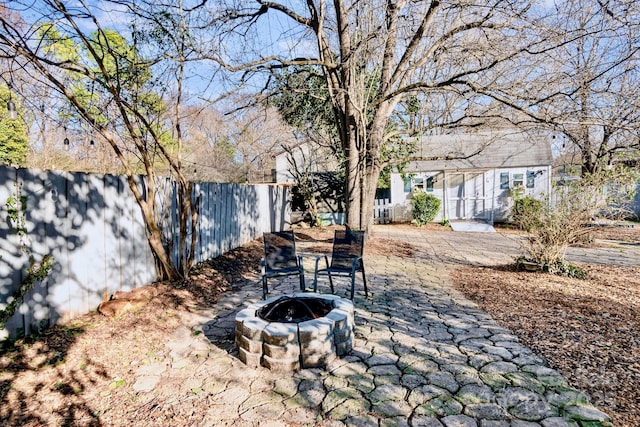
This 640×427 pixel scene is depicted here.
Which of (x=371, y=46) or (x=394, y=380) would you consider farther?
(x=371, y=46)

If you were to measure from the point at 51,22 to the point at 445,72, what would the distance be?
9.00m

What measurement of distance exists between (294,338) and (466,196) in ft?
52.6

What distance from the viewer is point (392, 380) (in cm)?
288

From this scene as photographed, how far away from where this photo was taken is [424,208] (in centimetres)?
1548

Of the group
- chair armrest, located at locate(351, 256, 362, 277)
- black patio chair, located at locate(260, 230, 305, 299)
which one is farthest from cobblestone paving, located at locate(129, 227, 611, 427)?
black patio chair, located at locate(260, 230, 305, 299)

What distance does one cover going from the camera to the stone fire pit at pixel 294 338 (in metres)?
3.04

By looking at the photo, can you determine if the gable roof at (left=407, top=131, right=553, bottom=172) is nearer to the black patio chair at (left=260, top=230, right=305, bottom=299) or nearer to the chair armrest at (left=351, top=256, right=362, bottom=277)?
the chair armrest at (left=351, top=256, right=362, bottom=277)

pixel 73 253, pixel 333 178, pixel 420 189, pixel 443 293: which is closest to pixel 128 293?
pixel 73 253

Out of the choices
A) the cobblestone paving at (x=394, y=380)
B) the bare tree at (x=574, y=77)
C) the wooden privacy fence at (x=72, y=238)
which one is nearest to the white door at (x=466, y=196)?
the bare tree at (x=574, y=77)

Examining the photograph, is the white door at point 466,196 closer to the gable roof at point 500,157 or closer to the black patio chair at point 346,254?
the gable roof at point 500,157

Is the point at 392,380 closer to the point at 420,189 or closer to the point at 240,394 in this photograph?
the point at 240,394

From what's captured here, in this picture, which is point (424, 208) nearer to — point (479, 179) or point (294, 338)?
point (479, 179)

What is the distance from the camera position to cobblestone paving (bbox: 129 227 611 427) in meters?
2.41

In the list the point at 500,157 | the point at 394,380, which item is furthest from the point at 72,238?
the point at 500,157
